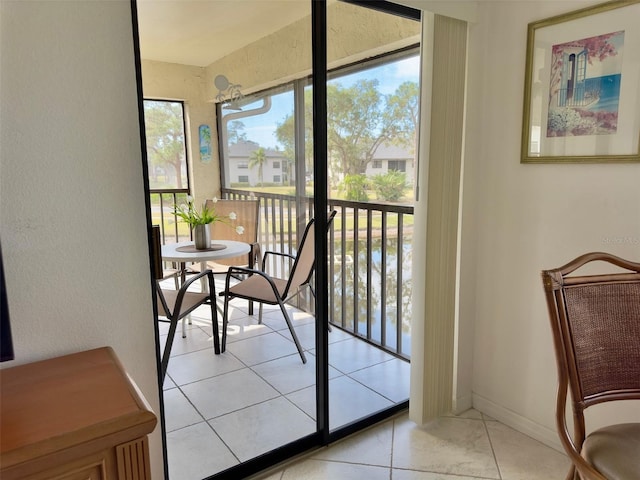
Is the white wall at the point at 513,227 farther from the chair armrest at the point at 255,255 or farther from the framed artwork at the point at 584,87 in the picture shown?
the chair armrest at the point at 255,255

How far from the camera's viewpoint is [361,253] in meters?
3.31

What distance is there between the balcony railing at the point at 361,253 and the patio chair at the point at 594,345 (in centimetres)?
147

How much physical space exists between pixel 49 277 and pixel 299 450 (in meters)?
1.32

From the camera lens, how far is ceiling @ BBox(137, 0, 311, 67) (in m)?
2.88

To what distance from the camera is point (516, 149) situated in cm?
201

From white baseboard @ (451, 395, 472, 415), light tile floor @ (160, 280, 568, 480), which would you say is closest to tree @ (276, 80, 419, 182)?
light tile floor @ (160, 280, 568, 480)

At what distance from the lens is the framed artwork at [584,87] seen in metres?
1.63

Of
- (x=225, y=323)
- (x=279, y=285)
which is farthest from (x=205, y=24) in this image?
(x=225, y=323)

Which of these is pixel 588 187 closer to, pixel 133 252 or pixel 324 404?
pixel 324 404

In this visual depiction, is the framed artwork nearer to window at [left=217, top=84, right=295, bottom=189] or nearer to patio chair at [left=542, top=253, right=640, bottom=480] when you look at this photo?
patio chair at [left=542, top=253, right=640, bottom=480]

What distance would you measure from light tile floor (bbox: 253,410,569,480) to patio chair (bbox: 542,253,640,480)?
18.1 inches

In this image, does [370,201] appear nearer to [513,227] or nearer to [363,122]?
[363,122]

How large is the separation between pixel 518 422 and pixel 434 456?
497 millimetres

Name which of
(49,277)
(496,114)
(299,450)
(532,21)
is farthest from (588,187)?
(49,277)
